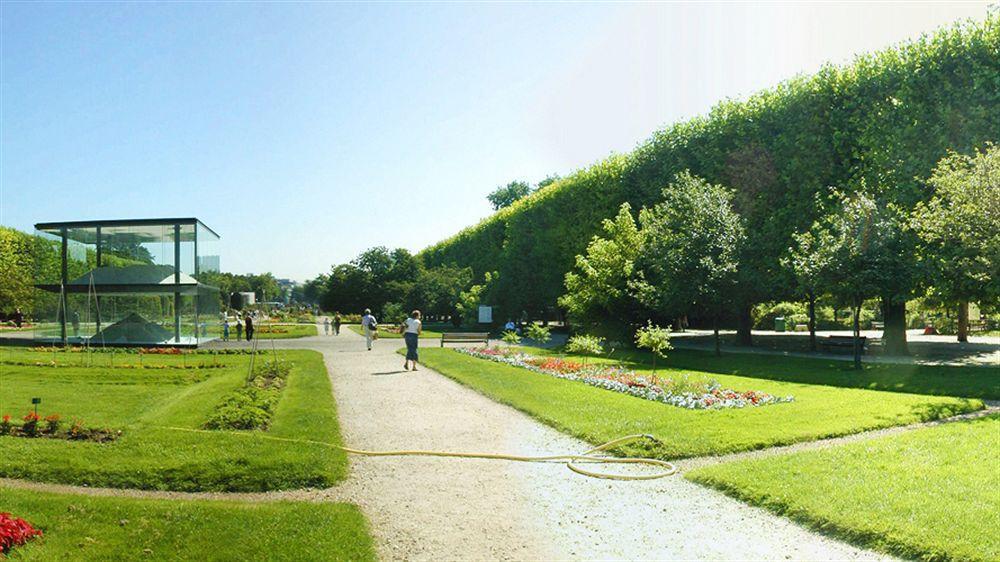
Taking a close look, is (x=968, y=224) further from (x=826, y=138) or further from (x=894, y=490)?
(x=826, y=138)

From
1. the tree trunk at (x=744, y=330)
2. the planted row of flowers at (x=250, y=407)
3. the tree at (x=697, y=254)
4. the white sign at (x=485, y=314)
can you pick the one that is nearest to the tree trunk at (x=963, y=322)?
the tree trunk at (x=744, y=330)

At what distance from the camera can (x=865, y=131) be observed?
25.6 metres

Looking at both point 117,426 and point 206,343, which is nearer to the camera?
point 117,426

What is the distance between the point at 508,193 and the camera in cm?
10981

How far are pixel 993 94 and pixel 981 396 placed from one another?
12706 millimetres

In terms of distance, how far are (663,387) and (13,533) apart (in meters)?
12.7

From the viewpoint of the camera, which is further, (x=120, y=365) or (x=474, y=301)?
(x=474, y=301)

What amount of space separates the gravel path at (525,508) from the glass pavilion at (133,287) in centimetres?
2949

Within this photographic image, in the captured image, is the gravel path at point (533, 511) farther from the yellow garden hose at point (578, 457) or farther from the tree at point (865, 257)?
the tree at point (865, 257)

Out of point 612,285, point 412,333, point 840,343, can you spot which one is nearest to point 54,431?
point 412,333

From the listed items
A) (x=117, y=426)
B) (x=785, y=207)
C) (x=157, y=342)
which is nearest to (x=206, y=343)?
(x=157, y=342)

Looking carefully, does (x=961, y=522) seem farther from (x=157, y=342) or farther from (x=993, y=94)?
(x=157, y=342)

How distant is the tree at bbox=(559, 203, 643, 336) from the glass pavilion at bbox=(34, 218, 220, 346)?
21.1 m

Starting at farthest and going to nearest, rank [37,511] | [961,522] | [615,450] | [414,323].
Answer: [414,323] < [615,450] < [37,511] < [961,522]
